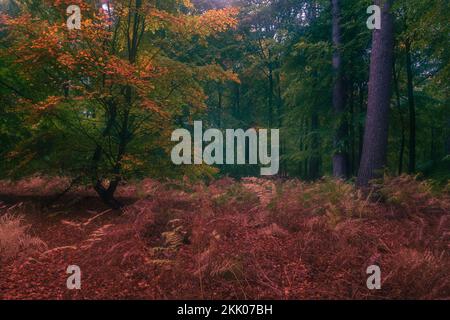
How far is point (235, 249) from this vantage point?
4770 millimetres

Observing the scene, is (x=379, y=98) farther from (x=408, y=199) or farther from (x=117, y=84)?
(x=117, y=84)

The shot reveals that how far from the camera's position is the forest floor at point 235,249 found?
387cm

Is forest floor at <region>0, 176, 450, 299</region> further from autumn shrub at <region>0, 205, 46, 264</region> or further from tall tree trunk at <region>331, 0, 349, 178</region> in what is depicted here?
tall tree trunk at <region>331, 0, 349, 178</region>

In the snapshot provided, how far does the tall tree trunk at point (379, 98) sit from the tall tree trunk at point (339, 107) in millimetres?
4311

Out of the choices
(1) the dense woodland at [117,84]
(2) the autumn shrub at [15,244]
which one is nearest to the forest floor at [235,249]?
(2) the autumn shrub at [15,244]

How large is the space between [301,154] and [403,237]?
9247 mm

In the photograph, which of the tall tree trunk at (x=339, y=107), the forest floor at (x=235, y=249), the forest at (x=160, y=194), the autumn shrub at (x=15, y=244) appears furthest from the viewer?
the tall tree trunk at (x=339, y=107)

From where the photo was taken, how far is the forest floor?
3873mm

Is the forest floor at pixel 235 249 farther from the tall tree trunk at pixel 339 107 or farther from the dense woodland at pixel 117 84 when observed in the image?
the tall tree trunk at pixel 339 107

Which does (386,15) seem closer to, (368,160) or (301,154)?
(368,160)

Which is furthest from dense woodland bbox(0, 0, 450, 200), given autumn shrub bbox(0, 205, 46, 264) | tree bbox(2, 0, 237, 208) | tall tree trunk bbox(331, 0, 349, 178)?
autumn shrub bbox(0, 205, 46, 264)

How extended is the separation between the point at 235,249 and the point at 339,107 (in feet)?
32.5
